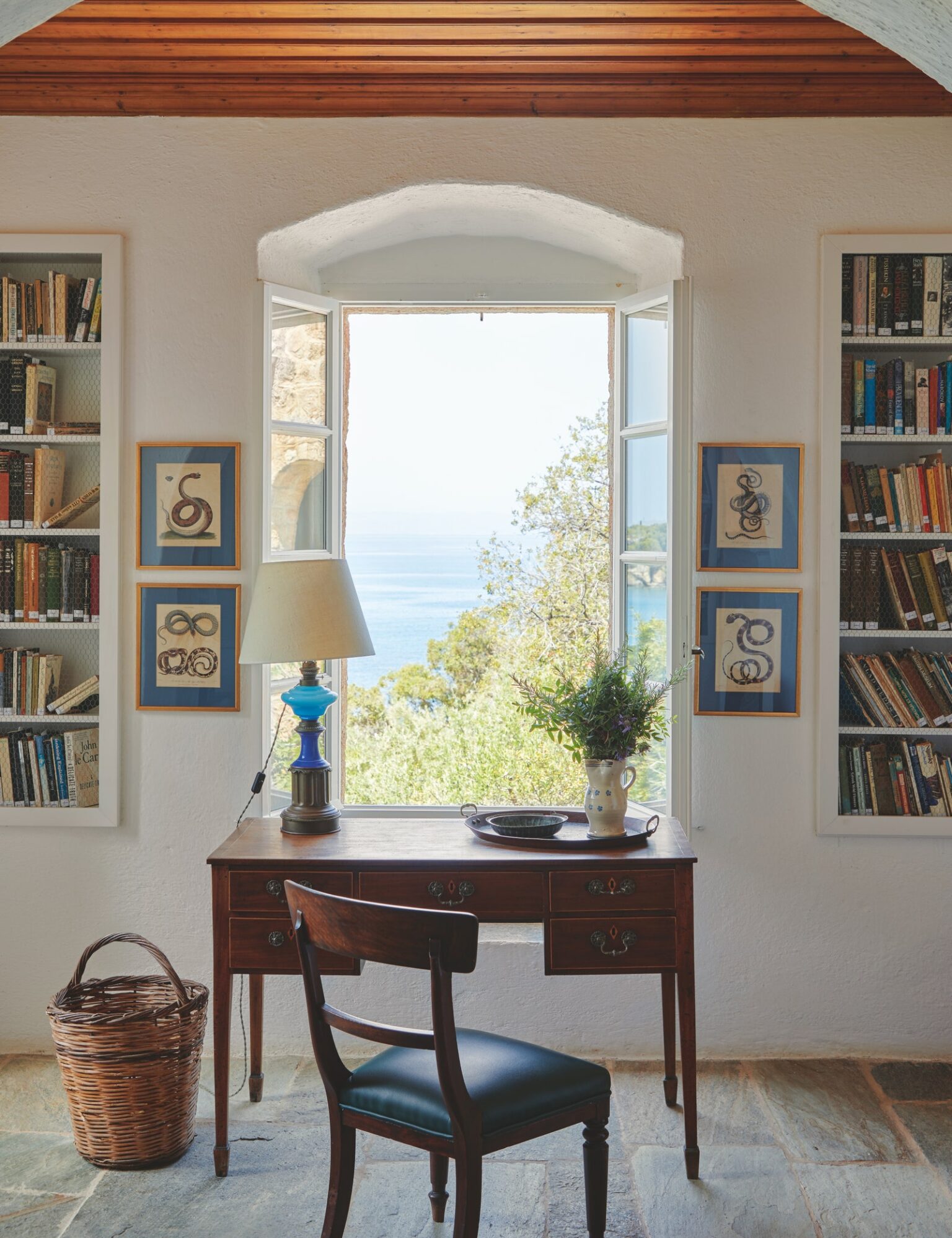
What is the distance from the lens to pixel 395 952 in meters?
2.13

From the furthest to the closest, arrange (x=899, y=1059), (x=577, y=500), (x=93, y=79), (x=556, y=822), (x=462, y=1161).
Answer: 1. (x=577, y=500)
2. (x=899, y=1059)
3. (x=93, y=79)
4. (x=556, y=822)
5. (x=462, y=1161)

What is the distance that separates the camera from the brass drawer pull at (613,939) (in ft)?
9.37

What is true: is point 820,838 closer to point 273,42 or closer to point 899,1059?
point 899,1059

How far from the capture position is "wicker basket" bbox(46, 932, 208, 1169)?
2914 mm

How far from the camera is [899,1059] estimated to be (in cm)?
365

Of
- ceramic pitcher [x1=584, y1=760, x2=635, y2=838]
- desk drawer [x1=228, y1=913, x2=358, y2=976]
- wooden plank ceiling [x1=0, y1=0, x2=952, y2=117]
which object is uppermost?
wooden plank ceiling [x1=0, y1=0, x2=952, y2=117]

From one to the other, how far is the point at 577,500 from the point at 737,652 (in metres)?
2.40

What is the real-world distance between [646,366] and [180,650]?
6.21 feet

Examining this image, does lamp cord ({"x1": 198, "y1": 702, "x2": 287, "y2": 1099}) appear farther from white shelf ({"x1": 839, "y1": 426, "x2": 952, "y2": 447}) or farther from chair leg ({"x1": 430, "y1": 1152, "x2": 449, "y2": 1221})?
white shelf ({"x1": 839, "y1": 426, "x2": 952, "y2": 447})

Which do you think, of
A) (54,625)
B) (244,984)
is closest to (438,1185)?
(244,984)

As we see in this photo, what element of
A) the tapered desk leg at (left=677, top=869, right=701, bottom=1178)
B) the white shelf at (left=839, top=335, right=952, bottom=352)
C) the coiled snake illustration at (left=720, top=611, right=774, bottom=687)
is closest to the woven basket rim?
the tapered desk leg at (left=677, top=869, right=701, bottom=1178)

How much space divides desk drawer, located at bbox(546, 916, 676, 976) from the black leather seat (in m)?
0.41

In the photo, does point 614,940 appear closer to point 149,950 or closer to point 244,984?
point 149,950

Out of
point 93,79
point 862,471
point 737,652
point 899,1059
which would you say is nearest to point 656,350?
point 862,471
